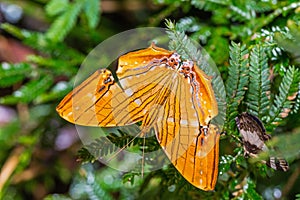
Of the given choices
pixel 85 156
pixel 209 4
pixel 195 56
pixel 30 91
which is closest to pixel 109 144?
pixel 85 156

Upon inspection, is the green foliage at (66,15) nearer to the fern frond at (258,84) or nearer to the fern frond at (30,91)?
the fern frond at (30,91)

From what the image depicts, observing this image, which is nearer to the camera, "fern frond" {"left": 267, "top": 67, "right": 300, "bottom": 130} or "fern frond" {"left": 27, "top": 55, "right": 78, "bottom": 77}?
"fern frond" {"left": 267, "top": 67, "right": 300, "bottom": 130}

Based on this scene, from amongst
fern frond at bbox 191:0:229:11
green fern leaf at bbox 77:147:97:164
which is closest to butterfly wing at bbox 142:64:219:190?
green fern leaf at bbox 77:147:97:164

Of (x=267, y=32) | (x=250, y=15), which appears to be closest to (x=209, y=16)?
(x=250, y=15)

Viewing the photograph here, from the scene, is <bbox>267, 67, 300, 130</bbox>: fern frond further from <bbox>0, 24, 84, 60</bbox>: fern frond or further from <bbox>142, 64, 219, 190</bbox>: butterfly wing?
<bbox>0, 24, 84, 60</bbox>: fern frond

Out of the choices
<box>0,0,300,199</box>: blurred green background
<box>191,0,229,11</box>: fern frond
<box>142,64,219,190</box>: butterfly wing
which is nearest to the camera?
<box>142,64,219,190</box>: butterfly wing

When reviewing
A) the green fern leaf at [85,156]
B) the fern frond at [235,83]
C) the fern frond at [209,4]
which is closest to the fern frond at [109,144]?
the green fern leaf at [85,156]

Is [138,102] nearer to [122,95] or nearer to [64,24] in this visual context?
[122,95]
